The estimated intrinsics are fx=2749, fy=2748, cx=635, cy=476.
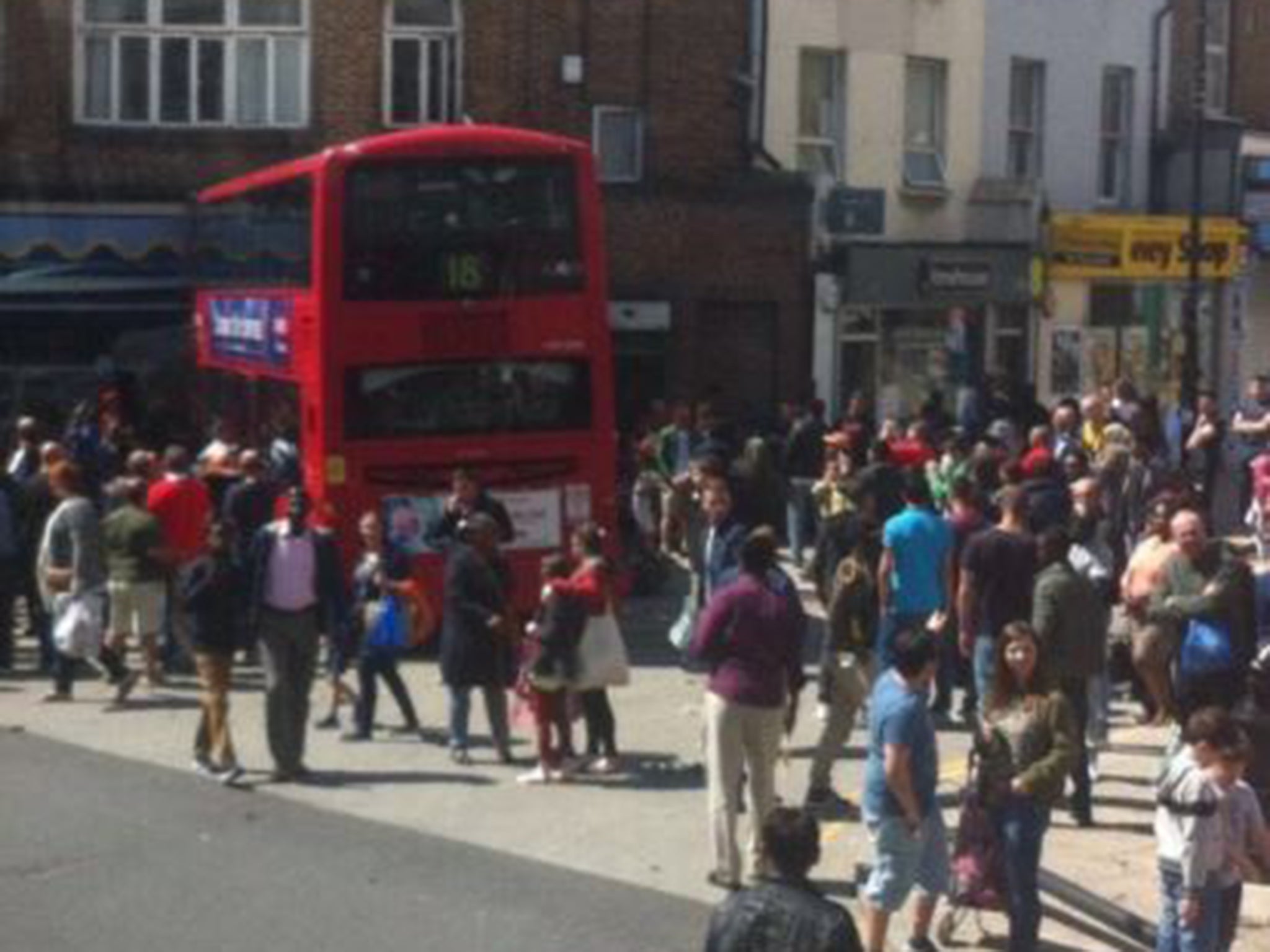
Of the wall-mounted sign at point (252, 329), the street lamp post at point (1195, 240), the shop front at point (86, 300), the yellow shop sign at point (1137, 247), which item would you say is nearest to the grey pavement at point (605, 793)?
the wall-mounted sign at point (252, 329)

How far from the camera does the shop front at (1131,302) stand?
129 feet

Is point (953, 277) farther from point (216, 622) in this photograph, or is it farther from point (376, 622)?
point (216, 622)

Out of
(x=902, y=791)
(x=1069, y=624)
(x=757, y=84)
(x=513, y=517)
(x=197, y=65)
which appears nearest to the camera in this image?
(x=902, y=791)

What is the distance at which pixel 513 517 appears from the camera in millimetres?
22953

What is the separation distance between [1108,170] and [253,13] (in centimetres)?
1459

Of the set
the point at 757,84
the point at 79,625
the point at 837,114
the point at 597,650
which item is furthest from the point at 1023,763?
the point at 837,114

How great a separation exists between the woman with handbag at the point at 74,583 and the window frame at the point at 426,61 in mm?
12906

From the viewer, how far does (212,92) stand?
1262 inches

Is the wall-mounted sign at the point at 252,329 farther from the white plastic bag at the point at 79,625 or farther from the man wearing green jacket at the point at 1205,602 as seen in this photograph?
the man wearing green jacket at the point at 1205,602

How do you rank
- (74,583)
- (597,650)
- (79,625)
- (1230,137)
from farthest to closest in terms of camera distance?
(1230,137) → (74,583) → (79,625) → (597,650)

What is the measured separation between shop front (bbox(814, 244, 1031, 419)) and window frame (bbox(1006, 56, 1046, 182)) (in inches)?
65.2

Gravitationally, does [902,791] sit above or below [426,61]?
below

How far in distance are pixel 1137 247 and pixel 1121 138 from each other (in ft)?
6.52

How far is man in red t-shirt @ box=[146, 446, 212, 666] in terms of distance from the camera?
20.5 metres
